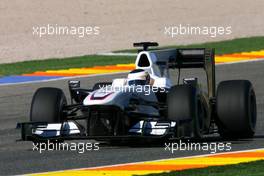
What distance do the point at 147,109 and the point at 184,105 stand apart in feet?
2.55

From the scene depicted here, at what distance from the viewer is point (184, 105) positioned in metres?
12.9

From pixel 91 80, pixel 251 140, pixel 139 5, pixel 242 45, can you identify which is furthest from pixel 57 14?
pixel 251 140

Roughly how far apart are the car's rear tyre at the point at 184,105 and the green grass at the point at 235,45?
11894mm

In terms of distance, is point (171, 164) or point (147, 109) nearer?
point (171, 164)

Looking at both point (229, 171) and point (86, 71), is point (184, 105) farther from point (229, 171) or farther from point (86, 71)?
point (86, 71)

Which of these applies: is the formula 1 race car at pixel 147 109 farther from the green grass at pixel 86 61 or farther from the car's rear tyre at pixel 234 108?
the green grass at pixel 86 61

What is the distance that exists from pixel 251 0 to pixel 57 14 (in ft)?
22.9

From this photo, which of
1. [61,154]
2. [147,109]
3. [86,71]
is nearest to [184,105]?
[147,109]

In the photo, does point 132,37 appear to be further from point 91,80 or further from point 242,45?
point 91,80

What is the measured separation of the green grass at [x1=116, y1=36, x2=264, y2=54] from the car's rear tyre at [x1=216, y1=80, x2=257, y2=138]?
37.0 feet

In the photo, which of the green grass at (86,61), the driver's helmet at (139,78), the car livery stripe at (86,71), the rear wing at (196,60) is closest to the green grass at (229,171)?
the driver's helmet at (139,78)

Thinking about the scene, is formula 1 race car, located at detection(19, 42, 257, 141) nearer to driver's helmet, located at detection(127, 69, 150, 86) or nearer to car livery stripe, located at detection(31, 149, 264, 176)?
driver's helmet, located at detection(127, 69, 150, 86)

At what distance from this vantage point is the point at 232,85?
13.5m

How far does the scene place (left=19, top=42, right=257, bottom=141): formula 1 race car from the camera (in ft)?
42.4
